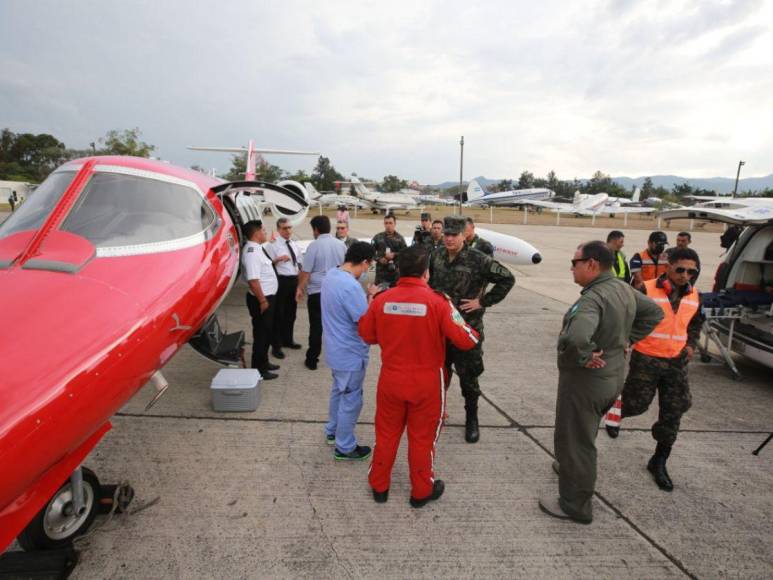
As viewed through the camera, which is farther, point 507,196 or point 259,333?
point 507,196

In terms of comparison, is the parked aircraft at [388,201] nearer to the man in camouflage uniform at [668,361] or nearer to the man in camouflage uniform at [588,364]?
the man in camouflage uniform at [668,361]

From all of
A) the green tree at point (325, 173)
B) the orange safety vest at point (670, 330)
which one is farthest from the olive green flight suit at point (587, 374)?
the green tree at point (325, 173)

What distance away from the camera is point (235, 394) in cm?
428

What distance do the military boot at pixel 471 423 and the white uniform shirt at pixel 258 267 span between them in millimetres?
2587

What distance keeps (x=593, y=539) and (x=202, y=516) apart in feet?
8.22

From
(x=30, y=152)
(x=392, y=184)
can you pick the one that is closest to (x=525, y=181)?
(x=392, y=184)

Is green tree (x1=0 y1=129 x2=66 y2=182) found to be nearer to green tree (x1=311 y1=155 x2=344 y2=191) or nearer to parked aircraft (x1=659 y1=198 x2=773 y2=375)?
green tree (x1=311 y1=155 x2=344 y2=191)

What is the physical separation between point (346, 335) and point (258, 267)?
196cm

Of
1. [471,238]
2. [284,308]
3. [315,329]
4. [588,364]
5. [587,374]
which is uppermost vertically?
[471,238]

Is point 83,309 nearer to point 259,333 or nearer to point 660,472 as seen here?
point 259,333

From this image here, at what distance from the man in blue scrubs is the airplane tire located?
163 cm

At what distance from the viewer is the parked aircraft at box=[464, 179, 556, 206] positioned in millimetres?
57656

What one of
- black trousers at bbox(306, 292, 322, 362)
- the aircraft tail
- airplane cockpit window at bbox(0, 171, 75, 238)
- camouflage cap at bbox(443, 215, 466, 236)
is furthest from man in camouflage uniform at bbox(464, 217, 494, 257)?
the aircraft tail

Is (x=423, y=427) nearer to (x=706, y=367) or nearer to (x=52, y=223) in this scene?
(x=52, y=223)
